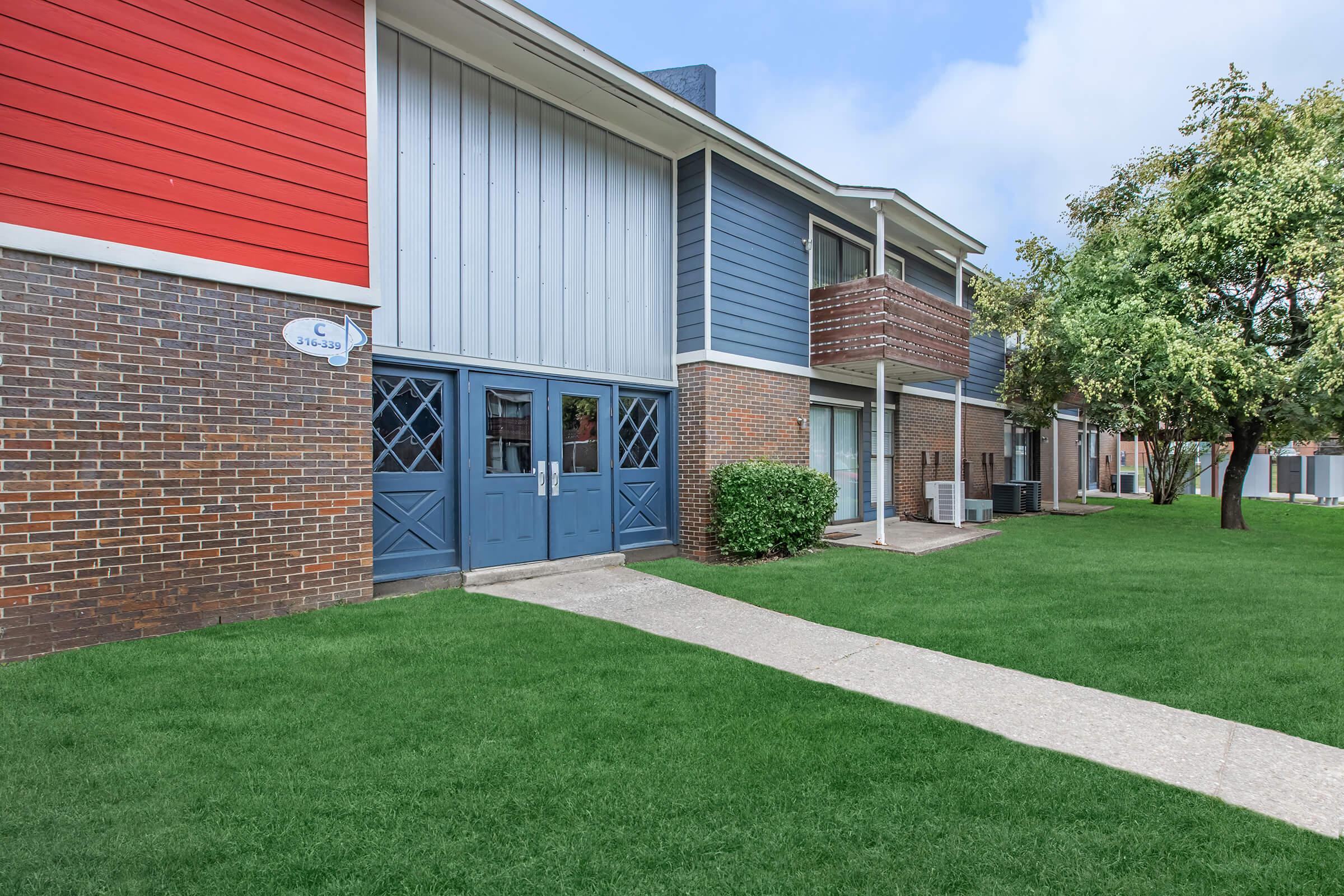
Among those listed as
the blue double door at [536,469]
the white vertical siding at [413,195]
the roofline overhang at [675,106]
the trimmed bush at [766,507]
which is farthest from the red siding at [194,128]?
the trimmed bush at [766,507]

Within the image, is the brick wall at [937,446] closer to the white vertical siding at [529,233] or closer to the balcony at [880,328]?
the balcony at [880,328]

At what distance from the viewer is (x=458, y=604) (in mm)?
6184

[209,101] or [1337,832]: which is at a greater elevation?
[209,101]

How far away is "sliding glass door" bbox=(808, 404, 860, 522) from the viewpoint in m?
11.7

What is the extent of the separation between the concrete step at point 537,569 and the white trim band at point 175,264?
2941 millimetres

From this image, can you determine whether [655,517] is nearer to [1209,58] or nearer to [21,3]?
[21,3]

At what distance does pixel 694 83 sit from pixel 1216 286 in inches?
395

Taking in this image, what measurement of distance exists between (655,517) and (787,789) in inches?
262

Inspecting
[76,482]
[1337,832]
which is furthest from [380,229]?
[1337,832]

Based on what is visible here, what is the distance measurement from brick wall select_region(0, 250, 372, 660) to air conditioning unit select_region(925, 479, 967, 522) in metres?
10.9

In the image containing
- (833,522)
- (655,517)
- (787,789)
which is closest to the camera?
(787,789)

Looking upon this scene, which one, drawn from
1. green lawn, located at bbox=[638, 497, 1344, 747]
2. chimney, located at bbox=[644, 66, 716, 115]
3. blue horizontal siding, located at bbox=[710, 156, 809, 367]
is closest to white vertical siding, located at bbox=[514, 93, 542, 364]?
blue horizontal siding, located at bbox=[710, 156, 809, 367]

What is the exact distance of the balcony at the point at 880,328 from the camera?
34.6ft

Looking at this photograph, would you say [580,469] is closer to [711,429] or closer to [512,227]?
[711,429]
